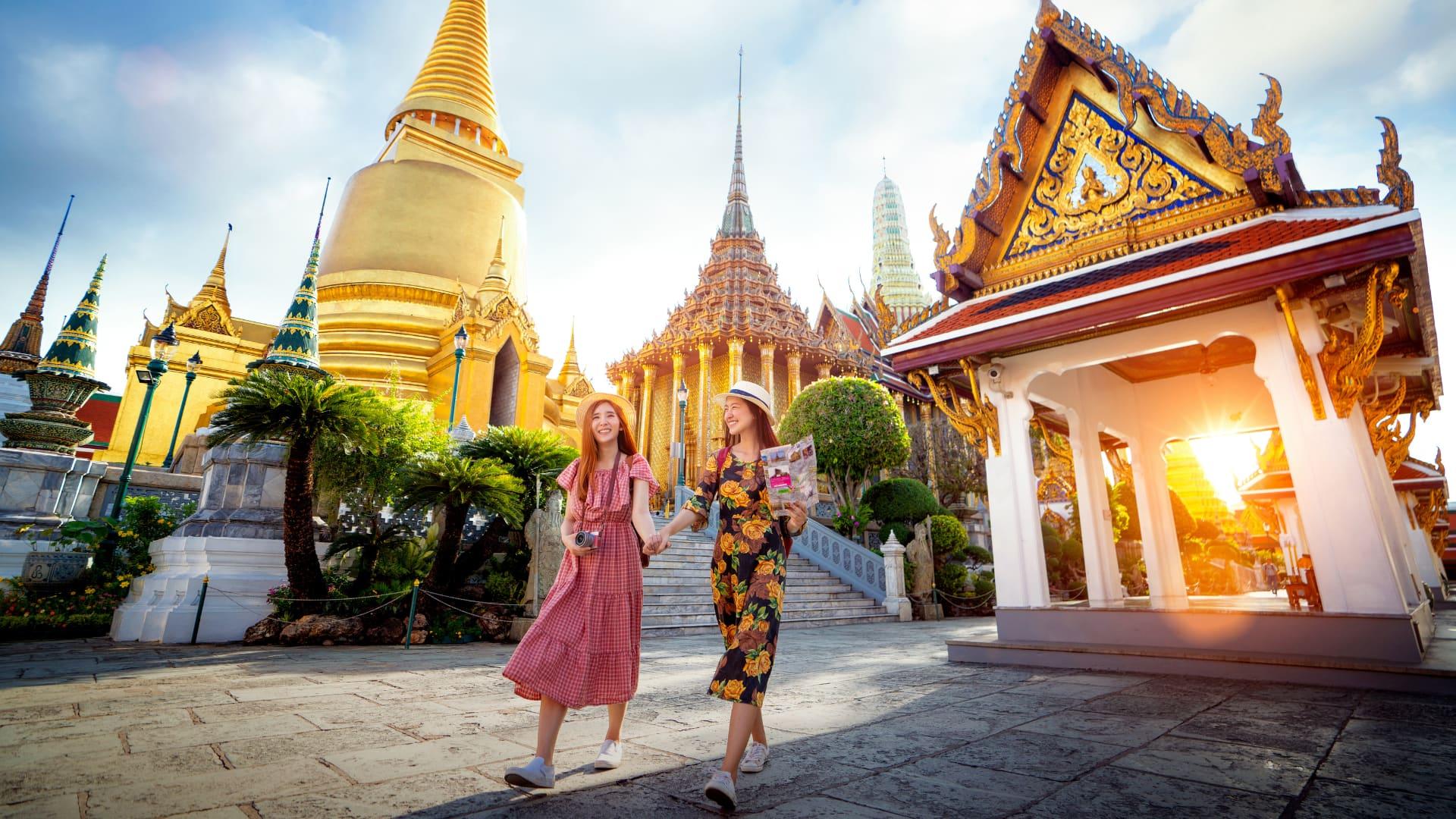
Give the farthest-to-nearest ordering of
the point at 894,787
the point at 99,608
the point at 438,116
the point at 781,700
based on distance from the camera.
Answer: the point at 438,116, the point at 99,608, the point at 781,700, the point at 894,787

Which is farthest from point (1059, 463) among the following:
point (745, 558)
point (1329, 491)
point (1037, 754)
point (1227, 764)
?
point (745, 558)

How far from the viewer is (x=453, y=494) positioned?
305 inches

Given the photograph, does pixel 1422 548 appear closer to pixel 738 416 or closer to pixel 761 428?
pixel 761 428

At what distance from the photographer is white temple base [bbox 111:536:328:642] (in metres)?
7.13

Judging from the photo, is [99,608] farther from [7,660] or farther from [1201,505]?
[1201,505]

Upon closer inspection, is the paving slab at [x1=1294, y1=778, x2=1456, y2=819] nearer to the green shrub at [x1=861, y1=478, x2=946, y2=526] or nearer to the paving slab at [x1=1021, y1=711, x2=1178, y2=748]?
the paving slab at [x1=1021, y1=711, x2=1178, y2=748]

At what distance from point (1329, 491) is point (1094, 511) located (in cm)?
318

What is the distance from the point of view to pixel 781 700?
158 inches

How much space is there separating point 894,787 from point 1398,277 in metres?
5.39

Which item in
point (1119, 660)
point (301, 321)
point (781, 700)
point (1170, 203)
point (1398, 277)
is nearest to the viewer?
point (781, 700)

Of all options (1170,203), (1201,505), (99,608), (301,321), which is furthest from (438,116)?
(1201,505)

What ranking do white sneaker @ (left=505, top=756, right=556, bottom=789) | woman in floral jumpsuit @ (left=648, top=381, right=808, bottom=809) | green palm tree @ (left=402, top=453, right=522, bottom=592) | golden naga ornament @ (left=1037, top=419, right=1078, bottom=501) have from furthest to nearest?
golden naga ornament @ (left=1037, top=419, right=1078, bottom=501) < green palm tree @ (left=402, top=453, right=522, bottom=592) < woman in floral jumpsuit @ (left=648, top=381, right=808, bottom=809) < white sneaker @ (left=505, top=756, right=556, bottom=789)

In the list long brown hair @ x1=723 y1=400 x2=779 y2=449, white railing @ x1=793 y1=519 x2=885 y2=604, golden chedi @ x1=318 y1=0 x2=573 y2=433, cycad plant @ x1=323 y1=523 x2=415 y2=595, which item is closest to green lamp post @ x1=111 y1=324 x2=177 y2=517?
cycad plant @ x1=323 y1=523 x2=415 y2=595

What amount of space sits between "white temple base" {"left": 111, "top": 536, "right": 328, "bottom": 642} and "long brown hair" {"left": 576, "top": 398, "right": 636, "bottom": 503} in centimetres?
673
